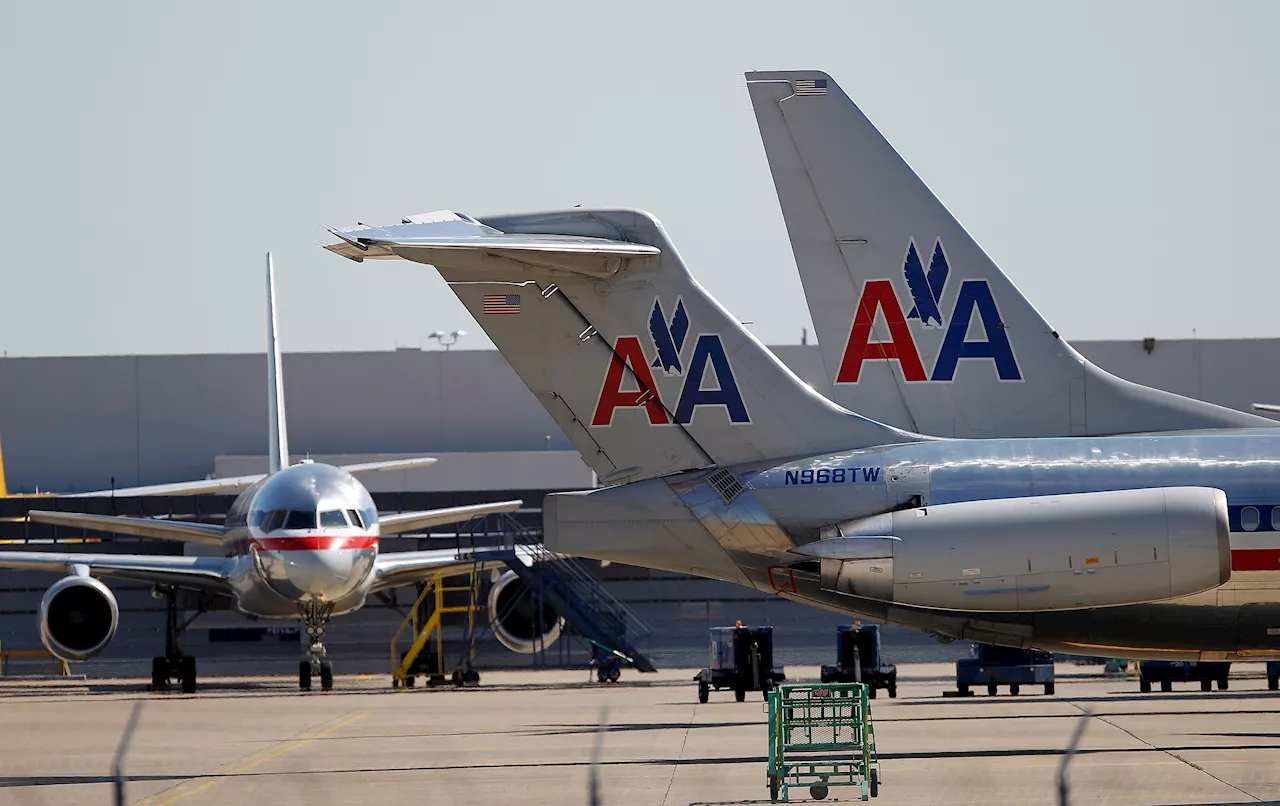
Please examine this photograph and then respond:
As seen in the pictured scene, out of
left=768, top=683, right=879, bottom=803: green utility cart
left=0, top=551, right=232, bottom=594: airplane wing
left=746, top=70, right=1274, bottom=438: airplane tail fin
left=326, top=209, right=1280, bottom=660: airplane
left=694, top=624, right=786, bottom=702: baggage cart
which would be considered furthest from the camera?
left=0, top=551, right=232, bottom=594: airplane wing

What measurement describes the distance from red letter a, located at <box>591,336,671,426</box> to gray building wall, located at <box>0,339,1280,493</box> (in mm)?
37177

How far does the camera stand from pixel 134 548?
52.2m

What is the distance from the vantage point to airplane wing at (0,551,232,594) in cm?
3809

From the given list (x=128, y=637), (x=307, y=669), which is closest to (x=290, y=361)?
(x=128, y=637)

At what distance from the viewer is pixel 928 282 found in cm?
1891

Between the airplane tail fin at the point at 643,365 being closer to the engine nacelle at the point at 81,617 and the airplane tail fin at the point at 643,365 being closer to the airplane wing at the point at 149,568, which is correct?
the airplane wing at the point at 149,568

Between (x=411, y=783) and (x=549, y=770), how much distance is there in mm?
1670

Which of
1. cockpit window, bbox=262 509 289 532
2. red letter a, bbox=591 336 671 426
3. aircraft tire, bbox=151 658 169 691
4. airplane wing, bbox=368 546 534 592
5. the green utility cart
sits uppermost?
red letter a, bbox=591 336 671 426

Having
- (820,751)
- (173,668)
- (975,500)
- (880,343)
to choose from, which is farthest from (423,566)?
(820,751)

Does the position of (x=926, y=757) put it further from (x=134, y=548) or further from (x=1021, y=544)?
(x=134, y=548)

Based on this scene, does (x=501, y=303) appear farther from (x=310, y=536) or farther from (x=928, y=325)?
(x=310, y=536)

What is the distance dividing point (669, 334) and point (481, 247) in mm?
2444

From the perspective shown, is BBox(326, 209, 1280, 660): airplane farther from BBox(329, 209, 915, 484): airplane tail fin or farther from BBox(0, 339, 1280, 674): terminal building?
BBox(0, 339, 1280, 674): terminal building

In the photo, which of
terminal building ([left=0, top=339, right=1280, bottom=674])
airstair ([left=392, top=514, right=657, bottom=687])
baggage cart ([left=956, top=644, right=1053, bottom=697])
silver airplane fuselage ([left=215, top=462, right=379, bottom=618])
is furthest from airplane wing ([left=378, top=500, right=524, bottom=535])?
terminal building ([left=0, top=339, right=1280, bottom=674])
